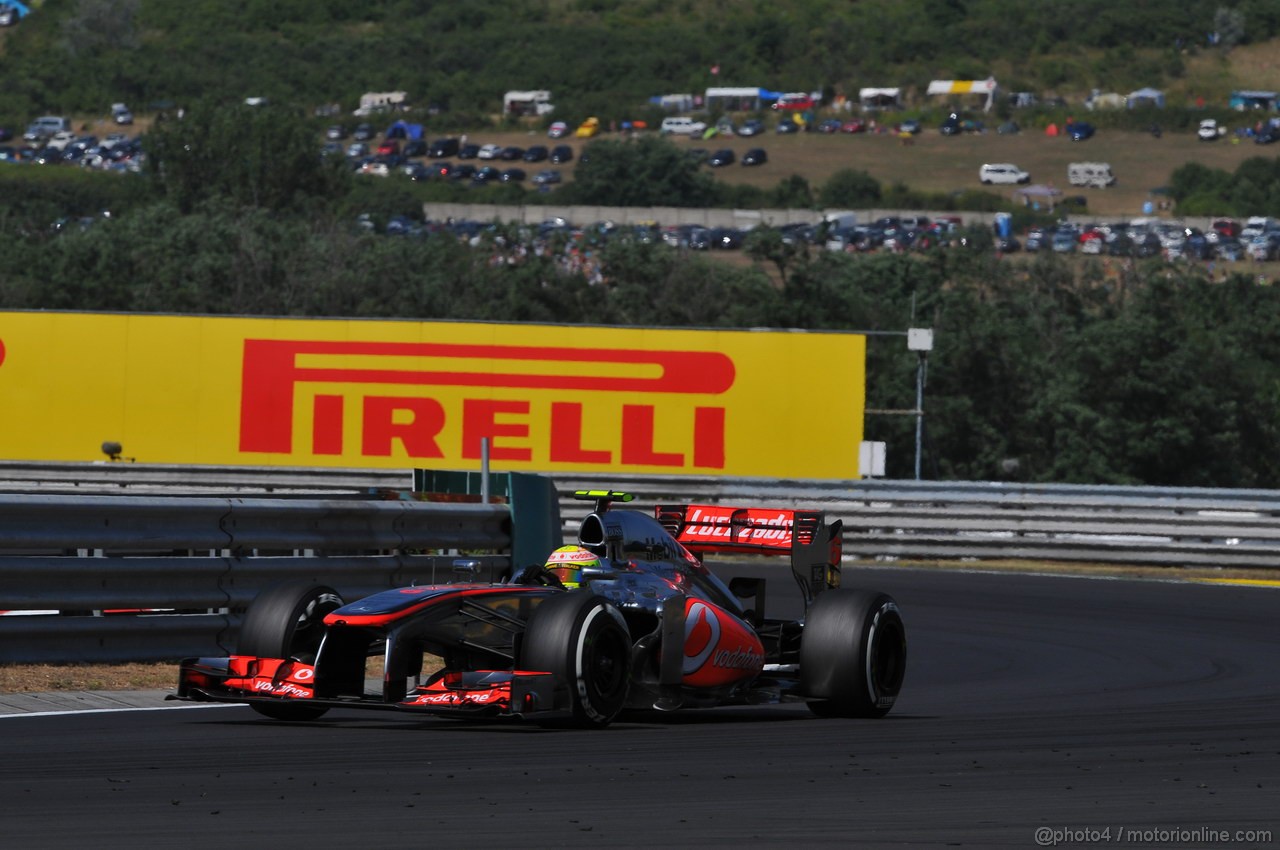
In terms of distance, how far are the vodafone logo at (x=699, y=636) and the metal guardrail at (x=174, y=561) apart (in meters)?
1.90

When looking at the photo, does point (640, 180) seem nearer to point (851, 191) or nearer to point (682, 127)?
point (851, 191)

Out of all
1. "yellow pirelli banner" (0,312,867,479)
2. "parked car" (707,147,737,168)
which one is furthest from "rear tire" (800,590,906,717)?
"parked car" (707,147,737,168)

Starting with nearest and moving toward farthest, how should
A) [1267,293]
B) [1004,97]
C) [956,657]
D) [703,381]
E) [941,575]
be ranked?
[956,657] < [941,575] < [703,381] < [1267,293] < [1004,97]

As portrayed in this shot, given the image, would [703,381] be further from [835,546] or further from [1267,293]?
[1267,293]

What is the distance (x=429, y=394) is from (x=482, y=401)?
2.38 feet

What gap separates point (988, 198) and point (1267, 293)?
65.4 metres

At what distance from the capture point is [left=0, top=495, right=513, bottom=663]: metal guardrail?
10.6 meters

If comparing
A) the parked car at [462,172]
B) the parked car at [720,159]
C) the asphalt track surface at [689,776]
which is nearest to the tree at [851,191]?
the parked car at [720,159]

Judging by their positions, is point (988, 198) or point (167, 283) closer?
point (167, 283)

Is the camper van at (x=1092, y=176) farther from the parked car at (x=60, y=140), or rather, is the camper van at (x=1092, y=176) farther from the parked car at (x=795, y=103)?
the parked car at (x=60, y=140)

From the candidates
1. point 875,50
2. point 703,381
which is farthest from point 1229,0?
point 703,381

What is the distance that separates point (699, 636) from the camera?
9.43 metres

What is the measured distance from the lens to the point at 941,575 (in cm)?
2102

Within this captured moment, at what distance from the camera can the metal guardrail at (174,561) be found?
34.8 feet
